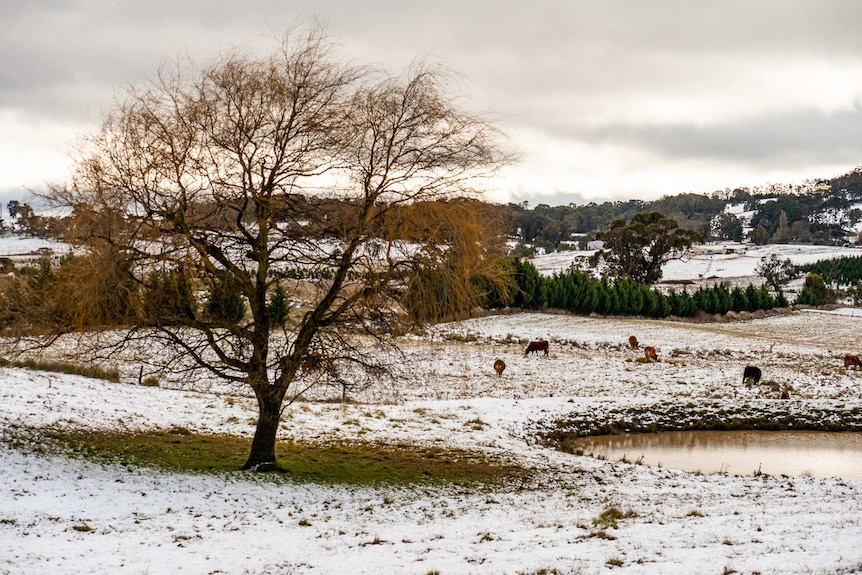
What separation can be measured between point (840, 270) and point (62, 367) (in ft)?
453

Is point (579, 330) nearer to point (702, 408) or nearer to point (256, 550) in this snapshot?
point (702, 408)

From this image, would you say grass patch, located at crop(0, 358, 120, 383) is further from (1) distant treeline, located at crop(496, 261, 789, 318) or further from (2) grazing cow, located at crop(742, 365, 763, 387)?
(1) distant treeline, located at crop(496, 261, 789, 318)

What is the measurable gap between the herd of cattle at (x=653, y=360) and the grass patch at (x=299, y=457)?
14.0 m

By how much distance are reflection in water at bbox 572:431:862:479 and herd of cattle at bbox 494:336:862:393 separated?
6.75 m

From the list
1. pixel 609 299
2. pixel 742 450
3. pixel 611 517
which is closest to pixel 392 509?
pixel 611 517

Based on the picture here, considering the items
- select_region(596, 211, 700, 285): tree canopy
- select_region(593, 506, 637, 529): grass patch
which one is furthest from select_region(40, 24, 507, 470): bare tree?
Result: select_region(596, 211, 700, 285): tree canopy

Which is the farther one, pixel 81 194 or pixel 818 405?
pixel 818 405

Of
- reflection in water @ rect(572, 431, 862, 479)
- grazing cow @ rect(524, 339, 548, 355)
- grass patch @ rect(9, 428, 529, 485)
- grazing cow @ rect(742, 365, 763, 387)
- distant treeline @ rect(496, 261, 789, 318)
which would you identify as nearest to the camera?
grass patch @ rect(9, 428, 529, 485)

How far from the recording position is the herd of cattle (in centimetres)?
3105

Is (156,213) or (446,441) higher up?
(156,213)

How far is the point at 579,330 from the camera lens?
53.0 meters

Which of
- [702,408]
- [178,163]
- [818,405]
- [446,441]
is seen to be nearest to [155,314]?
[178,163]

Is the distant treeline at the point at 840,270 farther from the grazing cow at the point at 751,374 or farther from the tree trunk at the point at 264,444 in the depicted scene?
the tree trunk at the point at 264,444

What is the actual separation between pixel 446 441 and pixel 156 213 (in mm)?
10155
